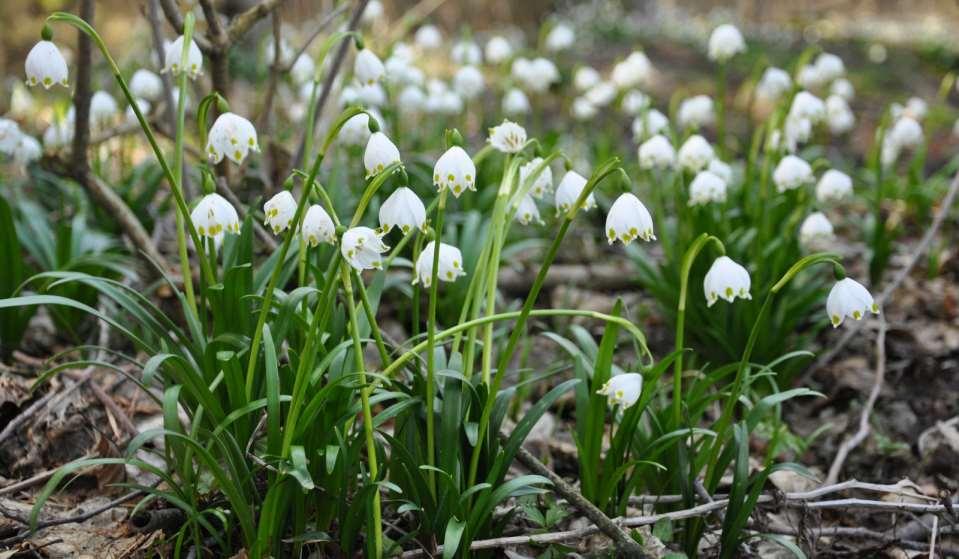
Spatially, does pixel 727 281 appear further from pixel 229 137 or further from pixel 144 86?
pixel 144 86

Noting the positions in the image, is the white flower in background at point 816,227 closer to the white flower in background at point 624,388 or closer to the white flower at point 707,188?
the white flower at point 707,188

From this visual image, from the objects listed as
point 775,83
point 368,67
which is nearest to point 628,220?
point 368,67

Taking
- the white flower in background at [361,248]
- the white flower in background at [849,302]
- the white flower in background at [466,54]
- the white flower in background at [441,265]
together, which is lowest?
the white flower in background at [849,302]

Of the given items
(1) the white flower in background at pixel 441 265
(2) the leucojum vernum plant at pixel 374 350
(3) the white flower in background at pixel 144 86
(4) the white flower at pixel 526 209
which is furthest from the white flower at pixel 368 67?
(3) the white flower in background at pixel 144 86

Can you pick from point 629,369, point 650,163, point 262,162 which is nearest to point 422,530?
point 629,369

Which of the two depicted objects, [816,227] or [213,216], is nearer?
[213,216]

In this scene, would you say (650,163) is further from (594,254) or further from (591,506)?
(591,506)

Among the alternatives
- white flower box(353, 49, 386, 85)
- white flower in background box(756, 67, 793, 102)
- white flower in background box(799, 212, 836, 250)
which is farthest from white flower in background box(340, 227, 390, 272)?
white flower in background box(756, 67, 793, 102)
